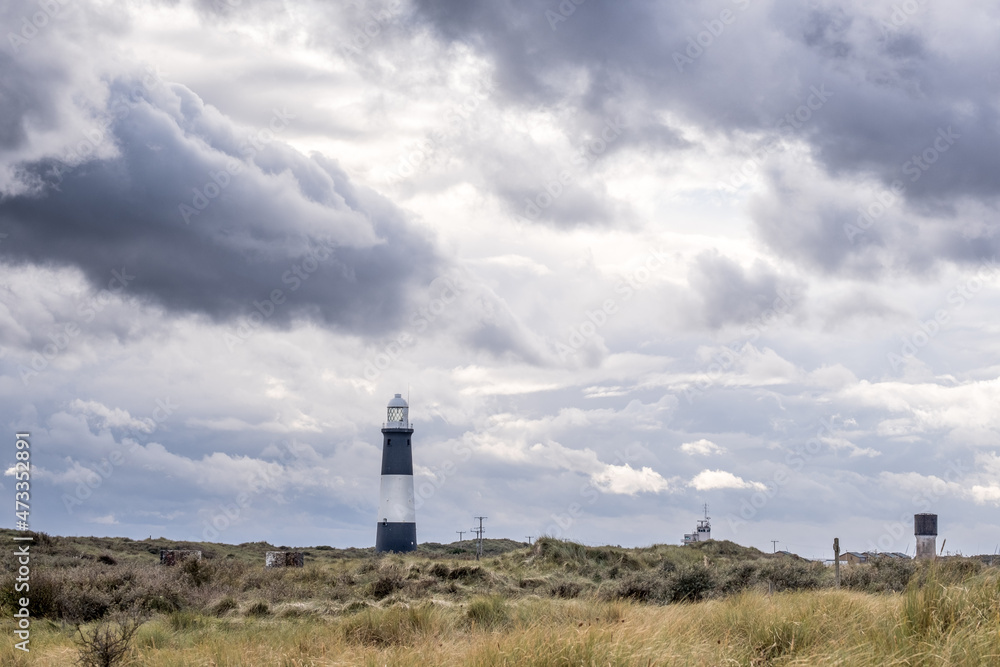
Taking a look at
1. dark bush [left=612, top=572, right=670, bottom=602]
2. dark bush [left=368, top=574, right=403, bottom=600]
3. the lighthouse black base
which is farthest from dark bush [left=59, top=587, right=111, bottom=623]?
the lighthouse black base

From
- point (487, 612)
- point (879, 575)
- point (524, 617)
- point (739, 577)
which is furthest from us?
point (739, 577)

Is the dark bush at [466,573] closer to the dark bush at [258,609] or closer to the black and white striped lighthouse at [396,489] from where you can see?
the dark bush at [258,609]

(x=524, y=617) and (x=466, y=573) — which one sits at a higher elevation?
(x=524, y=617)

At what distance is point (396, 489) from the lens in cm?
5397

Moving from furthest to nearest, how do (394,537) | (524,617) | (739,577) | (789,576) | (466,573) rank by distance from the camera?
(394,537) → (466,573) → (789,576) → (739,577) → (524,617)

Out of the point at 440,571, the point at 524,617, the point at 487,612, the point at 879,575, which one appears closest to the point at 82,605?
the point at 487,612

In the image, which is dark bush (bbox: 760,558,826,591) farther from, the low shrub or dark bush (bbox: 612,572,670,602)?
Answer: the low shrub

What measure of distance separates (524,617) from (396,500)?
127ft

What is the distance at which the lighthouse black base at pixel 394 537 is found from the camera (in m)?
52.9

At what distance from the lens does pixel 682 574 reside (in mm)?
23141

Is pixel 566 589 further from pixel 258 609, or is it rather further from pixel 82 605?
pixel 82 605

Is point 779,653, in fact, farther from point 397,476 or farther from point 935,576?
point 397,476

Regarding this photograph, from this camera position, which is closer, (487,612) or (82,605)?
(487,612)

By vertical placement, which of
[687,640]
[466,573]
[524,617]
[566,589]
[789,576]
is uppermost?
[687,640]
